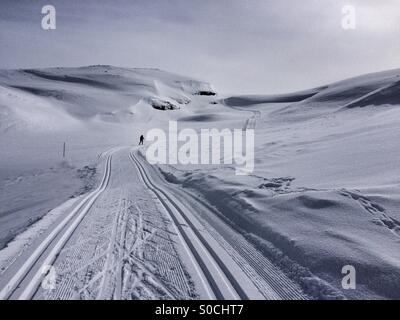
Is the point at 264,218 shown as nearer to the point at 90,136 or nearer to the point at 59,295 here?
the point at 59,295

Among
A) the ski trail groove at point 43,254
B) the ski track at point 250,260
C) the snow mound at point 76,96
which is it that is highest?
the snow mound at point 76,96

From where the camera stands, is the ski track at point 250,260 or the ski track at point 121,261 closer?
the ski track at point 121,261

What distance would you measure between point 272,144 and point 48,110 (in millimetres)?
41337

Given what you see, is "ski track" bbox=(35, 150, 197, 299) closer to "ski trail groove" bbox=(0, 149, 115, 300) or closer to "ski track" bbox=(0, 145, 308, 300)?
"ski track" bbox=(0, 145, 308, 300)

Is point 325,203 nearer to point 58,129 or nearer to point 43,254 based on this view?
point 43,254

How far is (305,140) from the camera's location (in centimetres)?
2038

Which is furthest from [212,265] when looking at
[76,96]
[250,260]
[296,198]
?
[76,96]

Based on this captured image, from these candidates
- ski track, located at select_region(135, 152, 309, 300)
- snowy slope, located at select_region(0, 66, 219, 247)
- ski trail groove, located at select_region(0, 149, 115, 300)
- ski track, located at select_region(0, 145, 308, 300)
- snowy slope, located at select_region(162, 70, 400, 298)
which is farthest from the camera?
snowy slope, located at select_region(0, 66, 219, 247)

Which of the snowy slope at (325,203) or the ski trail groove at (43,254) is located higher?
the snowy slope at (325,203)

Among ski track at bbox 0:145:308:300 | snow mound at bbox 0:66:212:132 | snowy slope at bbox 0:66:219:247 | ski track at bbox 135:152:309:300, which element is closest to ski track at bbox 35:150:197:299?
ski track at bbox 0:145:308:300

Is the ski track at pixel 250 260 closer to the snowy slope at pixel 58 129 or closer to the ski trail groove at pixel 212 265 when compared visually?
the ski trail groove at pixel 212 265

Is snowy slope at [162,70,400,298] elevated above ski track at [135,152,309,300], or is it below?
above

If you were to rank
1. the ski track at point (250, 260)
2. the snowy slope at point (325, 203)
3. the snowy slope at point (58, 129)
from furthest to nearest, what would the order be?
the snowy slope at point (58, 129) < the snowy slope at point (325, 203) < the ski track at point (250, 260)

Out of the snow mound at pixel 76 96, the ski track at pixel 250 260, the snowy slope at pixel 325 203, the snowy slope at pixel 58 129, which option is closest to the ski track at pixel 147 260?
the ski track at pixel 250 260
